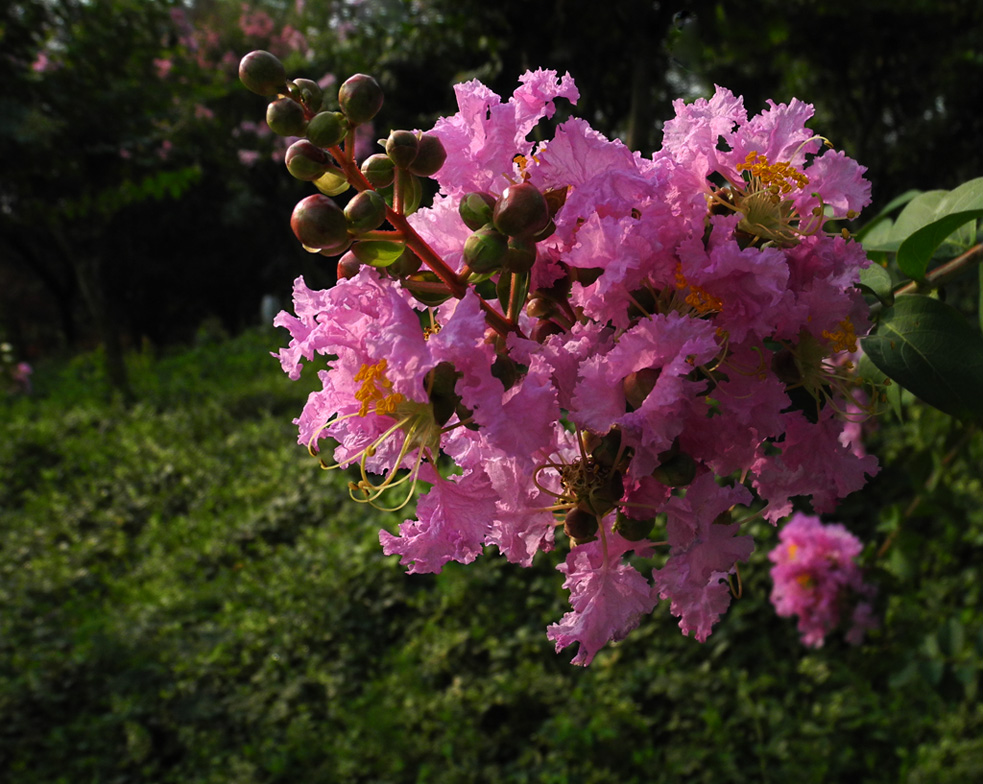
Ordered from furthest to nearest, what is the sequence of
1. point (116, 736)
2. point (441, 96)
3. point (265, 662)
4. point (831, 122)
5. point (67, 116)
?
point (831, 122) < point (67, 116) < point (441, 96) < point (265, 662) < point (116, 736)

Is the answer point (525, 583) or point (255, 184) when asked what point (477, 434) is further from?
point (255, 184)

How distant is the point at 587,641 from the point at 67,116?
598 cm

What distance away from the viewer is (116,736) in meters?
3.29

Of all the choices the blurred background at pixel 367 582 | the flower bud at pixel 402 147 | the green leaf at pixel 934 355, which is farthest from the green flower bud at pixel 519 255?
the blurred background at pixel 367 582

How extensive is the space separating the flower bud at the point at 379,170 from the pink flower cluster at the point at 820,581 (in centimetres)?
244

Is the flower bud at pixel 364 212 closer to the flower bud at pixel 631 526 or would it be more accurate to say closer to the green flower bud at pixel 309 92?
the green flower bud at pixel 309 92

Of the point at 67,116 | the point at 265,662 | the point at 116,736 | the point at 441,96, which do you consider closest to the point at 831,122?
the point at 441,96

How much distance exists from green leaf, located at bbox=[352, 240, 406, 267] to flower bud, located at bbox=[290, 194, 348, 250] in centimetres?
3

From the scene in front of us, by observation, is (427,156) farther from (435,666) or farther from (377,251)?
(435,666)

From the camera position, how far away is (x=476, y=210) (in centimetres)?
73

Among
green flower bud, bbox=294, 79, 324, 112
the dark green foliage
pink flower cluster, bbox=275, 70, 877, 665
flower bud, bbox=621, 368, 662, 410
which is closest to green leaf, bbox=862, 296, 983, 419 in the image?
pink flower cluster, bbox=275, 70, 877, 665

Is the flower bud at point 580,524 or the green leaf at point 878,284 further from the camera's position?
the green leaf at point 878,284

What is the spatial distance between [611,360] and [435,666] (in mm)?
3078

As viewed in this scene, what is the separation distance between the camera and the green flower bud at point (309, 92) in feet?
2.29
